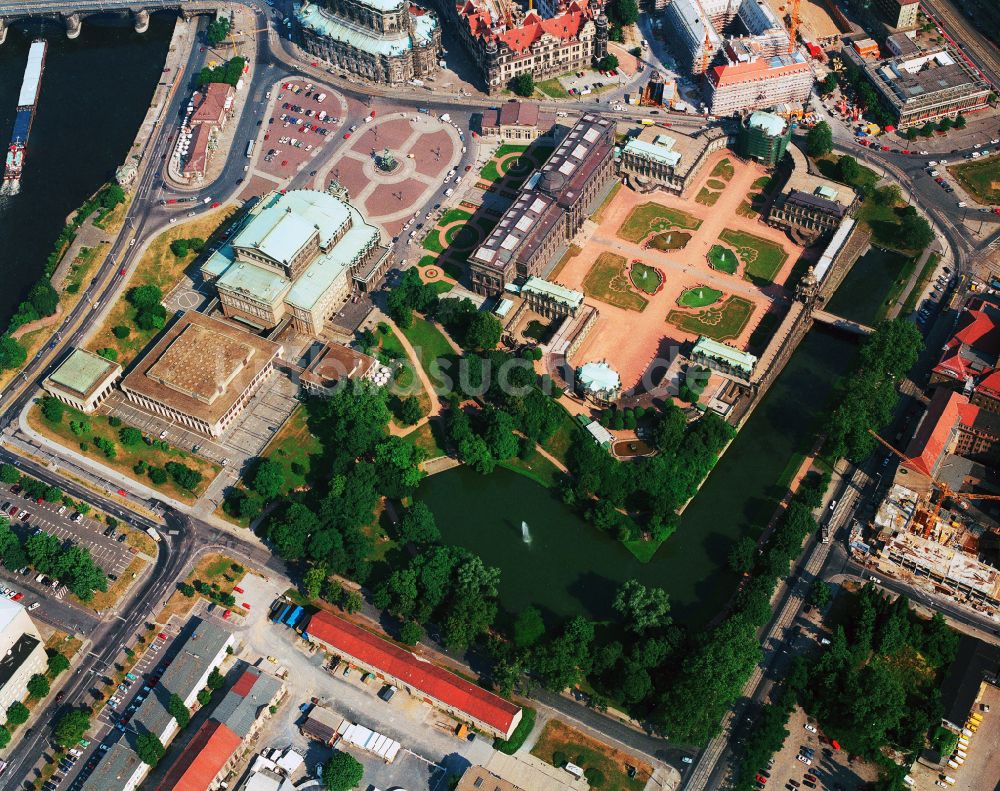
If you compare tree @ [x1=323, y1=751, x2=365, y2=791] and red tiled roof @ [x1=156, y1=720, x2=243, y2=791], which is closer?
red tiled roof @ [x1=156, y1=720, x2=243, y2=791]

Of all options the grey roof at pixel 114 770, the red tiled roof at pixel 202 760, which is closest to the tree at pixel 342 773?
the red tiled roof at pixel 202 760

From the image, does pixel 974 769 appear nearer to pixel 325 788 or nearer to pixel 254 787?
pixel 325 788

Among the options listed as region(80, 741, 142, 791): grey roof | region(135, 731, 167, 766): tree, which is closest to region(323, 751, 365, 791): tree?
region(135, 731, 167, 766): tree

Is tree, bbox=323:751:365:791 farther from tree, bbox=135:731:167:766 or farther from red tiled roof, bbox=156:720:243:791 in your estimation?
tree, bbox=135:731:167:766

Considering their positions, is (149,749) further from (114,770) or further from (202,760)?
(202,760)

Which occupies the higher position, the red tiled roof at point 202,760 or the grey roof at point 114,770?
the red tiled roof at point 202,760

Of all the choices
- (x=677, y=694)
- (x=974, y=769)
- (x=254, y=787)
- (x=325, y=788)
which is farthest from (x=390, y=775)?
(x=974, y=769)

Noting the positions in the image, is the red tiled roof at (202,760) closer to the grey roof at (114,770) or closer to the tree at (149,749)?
the tree at (149,749)
